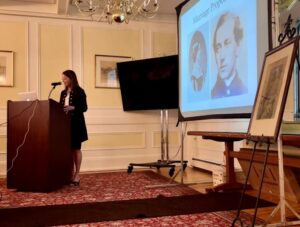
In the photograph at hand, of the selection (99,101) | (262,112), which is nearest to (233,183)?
(262,112)

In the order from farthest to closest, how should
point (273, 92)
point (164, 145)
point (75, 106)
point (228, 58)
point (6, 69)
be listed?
1. point (164, 145)
2. point (6, 69)
3. point (75, 106)
4. point (228, 58)
5. point (273, 92)

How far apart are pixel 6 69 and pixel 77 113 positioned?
1802mm

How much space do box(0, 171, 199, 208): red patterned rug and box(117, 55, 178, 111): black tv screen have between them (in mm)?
1280

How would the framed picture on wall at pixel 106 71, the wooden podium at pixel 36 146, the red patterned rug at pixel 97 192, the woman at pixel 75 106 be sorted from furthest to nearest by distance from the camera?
the framed picture on wall at pixel 106 71 → the woman at pixel 75 106 → the wooden podium at pixel 36 146 → the red patterned rug at pixel 97 192

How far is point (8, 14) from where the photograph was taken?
5301 millimetres

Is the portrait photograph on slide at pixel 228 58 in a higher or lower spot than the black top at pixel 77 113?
higher

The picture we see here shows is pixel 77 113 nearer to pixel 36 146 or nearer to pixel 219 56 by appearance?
pixel 36 146

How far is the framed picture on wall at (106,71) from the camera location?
5.70 metres

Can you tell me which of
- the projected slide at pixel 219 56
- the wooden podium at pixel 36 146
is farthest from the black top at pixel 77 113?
the projected slide at pixel 219 56

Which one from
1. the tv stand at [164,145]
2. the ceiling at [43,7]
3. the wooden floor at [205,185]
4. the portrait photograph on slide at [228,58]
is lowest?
the wooden floor at [205,185]

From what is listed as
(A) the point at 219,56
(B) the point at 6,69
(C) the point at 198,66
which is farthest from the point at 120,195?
(B) the point at 6,69

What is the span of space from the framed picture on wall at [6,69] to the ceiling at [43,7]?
0.64 m

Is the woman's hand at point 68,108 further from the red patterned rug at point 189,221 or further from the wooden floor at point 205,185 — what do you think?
the red patterned rug at point 189,221

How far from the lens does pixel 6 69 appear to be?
527 cm
